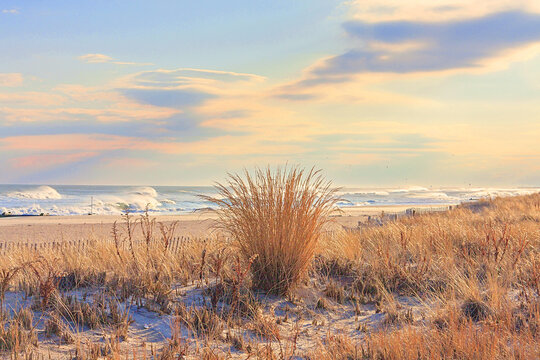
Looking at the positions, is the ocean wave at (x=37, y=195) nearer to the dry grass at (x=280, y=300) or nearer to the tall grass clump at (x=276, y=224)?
the dry grass at (x=280, y=300)

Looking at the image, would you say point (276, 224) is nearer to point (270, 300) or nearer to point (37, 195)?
point (270, 300)

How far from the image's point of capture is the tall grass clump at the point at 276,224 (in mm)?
5656

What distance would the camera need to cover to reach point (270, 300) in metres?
5.72

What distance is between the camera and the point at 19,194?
60812 millimetres

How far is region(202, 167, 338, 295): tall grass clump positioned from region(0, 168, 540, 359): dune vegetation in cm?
1

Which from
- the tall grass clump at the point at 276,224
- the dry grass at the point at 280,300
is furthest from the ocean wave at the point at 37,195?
the tall grass clump at the point at 276,224

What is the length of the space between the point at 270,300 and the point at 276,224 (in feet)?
3.09

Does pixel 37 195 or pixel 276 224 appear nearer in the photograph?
pixel 276 224

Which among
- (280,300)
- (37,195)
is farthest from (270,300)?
(37,195)

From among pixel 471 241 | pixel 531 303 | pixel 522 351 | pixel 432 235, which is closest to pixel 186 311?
pixel 522 351

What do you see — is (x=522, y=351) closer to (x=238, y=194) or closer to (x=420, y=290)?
(x=420, y=290)

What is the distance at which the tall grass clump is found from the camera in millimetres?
5656

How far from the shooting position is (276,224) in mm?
5637

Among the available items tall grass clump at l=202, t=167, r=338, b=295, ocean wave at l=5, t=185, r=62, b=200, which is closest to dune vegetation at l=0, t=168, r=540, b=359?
tall grass clump at l=202, t=167, r=338, b=295
